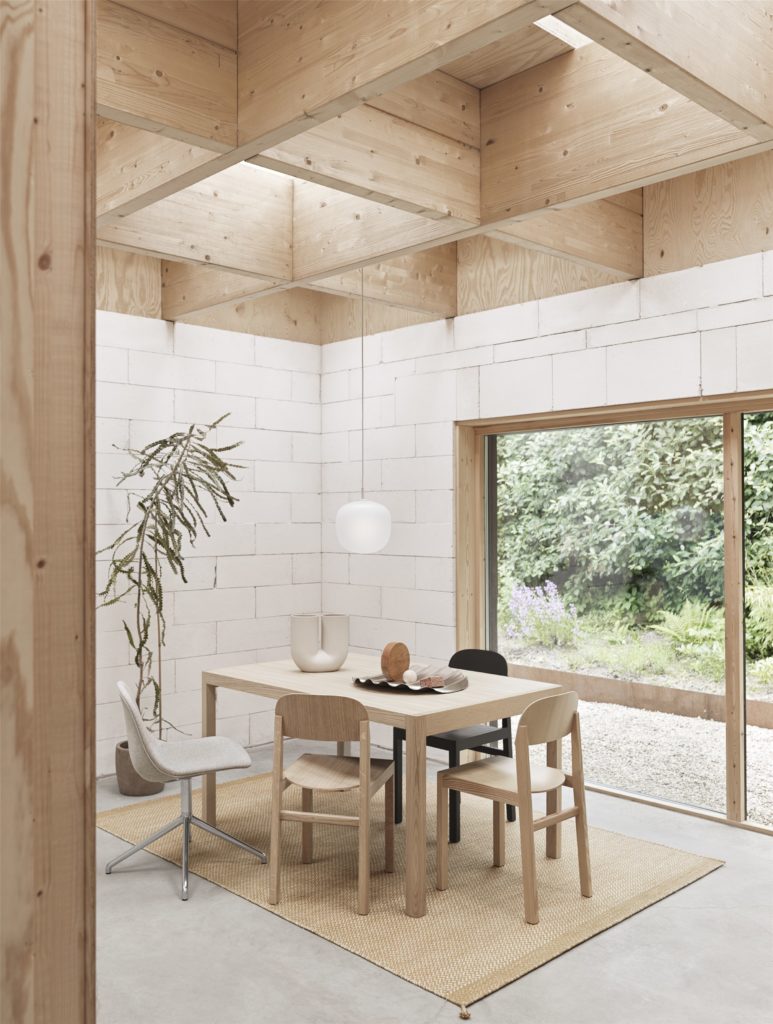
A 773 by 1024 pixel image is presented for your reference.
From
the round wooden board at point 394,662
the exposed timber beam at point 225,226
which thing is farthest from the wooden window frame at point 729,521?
the exposed timber beam at point 225,226

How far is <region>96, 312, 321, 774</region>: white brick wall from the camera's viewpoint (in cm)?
491

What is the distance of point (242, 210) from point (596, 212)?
1.58 metres

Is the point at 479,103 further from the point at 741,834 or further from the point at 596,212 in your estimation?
the point at 741,834

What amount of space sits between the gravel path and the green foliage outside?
205 mm

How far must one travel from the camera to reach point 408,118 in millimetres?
3016

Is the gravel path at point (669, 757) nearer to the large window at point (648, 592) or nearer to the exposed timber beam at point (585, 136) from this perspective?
the large window at point (648, 592)

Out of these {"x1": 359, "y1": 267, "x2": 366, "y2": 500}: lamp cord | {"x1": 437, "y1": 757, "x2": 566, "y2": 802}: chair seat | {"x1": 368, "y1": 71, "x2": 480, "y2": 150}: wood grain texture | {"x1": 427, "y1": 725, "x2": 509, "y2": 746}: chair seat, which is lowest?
{"x1": 427, "y1": 725, "x2": 509, "y2": 746}: chair seat

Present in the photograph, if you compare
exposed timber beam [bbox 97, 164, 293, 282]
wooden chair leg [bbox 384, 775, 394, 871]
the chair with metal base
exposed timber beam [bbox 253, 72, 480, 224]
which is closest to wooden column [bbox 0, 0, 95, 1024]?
exposed timber beam [bbox 253, 72, 480, 224]

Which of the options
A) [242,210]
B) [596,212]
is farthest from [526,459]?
[242,210]

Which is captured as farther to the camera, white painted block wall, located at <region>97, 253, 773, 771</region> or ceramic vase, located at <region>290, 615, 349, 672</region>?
white painted block wall, located at <region>97, 253, 773, 771</region>

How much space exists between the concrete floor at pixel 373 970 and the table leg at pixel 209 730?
47 centimetres

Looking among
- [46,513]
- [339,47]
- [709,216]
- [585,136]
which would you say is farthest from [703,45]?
[46,513]

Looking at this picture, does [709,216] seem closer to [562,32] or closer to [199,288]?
[562,32]

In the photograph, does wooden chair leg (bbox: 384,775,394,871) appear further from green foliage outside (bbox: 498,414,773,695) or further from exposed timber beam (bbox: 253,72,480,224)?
exposed timber beam (bbox: 253,72,480,224)
